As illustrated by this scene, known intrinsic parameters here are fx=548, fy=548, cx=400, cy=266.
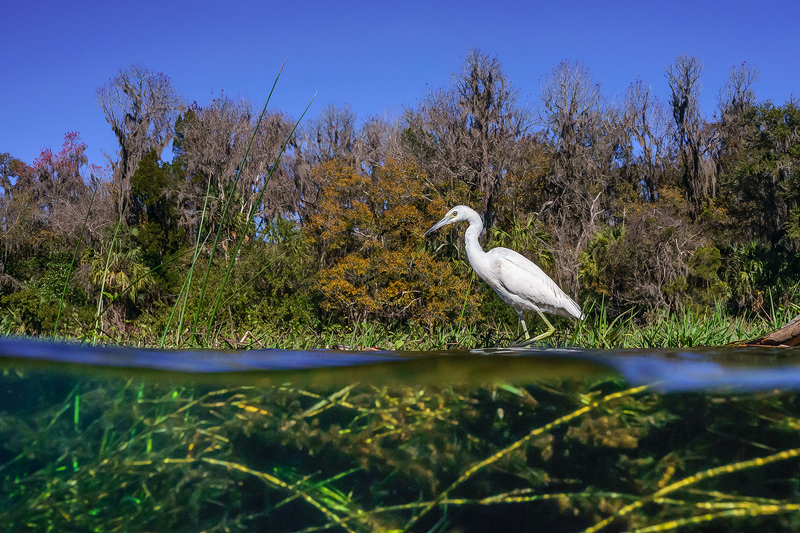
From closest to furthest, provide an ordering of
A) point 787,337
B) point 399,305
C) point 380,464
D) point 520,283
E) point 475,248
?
point 380,464 → point 787,337 → point 520,283 → point 475,248 → point 399,305

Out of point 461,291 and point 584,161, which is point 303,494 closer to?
point 461,291

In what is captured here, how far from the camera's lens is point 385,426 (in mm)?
3051

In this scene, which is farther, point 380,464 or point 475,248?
point 475,248

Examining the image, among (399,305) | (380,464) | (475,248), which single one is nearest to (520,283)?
(475,248)

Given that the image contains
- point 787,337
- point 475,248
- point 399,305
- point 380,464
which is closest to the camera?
point 380,464

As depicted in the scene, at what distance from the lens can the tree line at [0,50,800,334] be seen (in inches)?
895

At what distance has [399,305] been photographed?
895 inches

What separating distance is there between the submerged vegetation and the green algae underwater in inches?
0.6

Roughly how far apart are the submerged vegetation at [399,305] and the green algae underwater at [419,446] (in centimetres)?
1

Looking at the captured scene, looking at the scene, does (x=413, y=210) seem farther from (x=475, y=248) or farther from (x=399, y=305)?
(x=475, y=248)

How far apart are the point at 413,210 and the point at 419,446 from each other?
20804 mm

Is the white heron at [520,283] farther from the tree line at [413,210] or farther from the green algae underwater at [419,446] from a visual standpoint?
the tree line at [413,210]

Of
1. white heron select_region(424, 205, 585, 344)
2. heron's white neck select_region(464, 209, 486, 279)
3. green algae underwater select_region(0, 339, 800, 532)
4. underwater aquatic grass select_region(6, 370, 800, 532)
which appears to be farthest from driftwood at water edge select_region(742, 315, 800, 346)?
heron's white neck select_region(464, 209, 486, 279)

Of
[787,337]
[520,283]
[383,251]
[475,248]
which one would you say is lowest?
[787,337]
